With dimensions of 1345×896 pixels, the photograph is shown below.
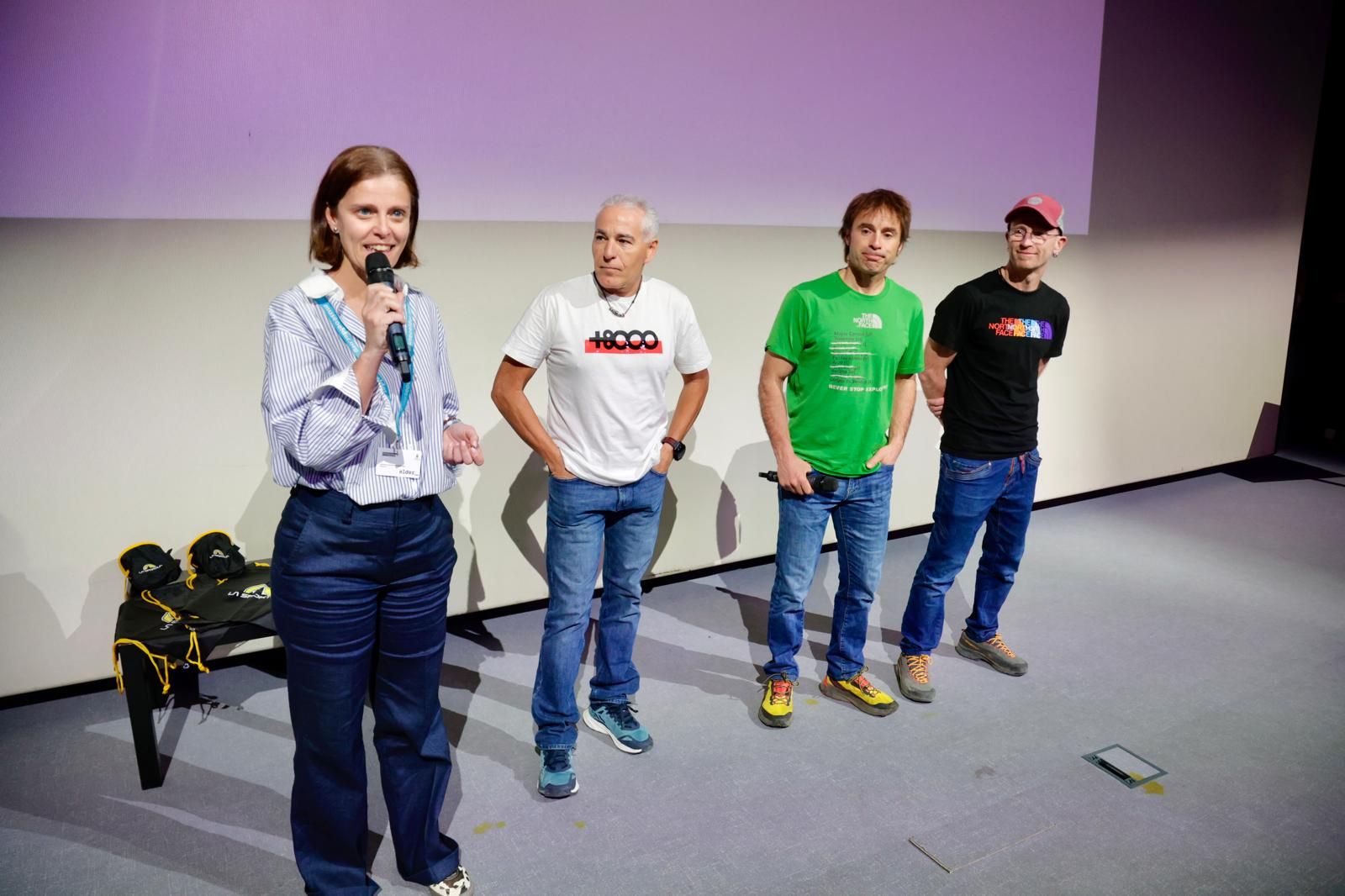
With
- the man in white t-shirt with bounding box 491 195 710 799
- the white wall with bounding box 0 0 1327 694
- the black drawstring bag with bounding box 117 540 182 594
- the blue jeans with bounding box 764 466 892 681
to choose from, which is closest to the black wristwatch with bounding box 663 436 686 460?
the man in white t-shirt with bounding box 491 195 710 799

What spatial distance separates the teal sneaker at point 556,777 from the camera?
2256mm

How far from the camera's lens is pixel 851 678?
2785 mm

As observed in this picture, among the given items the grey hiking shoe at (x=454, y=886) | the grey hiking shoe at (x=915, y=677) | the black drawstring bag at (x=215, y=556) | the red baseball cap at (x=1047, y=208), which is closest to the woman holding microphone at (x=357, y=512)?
the grey hiking shoe at (x=454, y=886)

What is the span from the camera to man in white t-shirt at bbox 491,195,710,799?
2.21m

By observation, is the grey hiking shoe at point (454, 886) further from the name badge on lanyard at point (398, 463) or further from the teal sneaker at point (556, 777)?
the name badge on lanyard at point (398, 463)

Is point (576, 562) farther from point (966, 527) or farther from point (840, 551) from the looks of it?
point (966, 527)

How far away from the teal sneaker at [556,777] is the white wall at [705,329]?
3.79ft

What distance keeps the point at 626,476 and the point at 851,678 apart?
110 cm

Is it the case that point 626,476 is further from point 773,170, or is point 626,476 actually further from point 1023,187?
point 1023,187

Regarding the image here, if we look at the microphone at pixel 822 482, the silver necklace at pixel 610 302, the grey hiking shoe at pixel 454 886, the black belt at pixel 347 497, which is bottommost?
the grey hiking shoe at pixel 454 886

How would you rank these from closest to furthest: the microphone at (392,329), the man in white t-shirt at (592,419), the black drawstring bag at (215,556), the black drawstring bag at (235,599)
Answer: the microphone at (392,329), the man in white t-shirt at (592,419), the black drawstring bag at (235,599), the black drawstring bag at (215,556)

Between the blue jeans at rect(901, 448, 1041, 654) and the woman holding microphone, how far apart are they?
1667mm

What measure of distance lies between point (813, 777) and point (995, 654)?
3.33 feet

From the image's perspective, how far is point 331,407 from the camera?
58.2 inches
